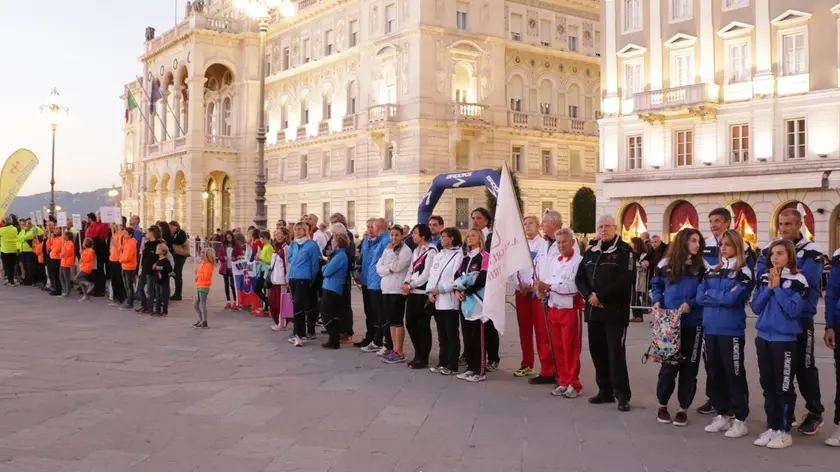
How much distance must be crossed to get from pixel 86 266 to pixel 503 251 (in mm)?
14039

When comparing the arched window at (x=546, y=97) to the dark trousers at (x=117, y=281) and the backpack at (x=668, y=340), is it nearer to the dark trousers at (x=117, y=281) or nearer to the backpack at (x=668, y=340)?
the dark trousers at (x=117, y=281)

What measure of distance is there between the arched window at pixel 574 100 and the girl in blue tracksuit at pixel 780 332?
38032 mm

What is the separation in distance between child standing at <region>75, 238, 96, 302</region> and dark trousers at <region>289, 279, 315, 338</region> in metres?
9.09

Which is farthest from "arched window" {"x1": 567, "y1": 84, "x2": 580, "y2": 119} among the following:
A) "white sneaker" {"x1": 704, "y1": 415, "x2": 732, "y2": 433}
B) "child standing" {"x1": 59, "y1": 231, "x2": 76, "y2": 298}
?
"white sneaker" {"x1": 704, "y1": 415, "x2": 732, "y2": 433}

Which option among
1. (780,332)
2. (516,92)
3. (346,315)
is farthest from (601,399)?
(516,92)

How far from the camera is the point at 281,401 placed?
350 inches

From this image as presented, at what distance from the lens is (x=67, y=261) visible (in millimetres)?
20969

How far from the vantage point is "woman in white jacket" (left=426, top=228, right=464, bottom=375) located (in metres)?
10.5

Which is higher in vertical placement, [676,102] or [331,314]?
[676,102]

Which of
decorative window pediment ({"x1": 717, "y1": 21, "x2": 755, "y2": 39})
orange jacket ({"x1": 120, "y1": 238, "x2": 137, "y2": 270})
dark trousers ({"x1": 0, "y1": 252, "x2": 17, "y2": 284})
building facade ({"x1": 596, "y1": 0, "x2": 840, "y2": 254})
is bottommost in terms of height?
dark trousers ({"x1": 0, "y1": 252, "x2": 17, "y2": 284})

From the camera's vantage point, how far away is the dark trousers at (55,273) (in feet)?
72.6

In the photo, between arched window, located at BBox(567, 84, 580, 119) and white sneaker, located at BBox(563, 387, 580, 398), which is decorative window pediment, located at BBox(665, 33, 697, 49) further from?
white sneaker, located at BBox(563, 387, 580, 398)

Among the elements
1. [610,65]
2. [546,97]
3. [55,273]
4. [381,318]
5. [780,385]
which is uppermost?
[546,97]

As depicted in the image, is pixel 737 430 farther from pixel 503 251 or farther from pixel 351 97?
pixel 351 97
